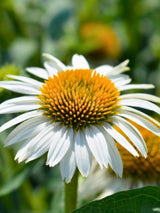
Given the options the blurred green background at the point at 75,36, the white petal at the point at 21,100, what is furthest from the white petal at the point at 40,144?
the blurred green background at the point at 75,36

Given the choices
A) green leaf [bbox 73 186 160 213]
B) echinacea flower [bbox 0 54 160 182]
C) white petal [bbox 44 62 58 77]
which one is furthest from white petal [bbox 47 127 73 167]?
white petal [bbox 44 62 58 77]

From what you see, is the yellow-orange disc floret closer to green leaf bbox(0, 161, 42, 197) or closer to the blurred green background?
green leaf bbox(0, 161, 42, 197)

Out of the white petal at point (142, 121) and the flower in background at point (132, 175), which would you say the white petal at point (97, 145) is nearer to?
the white petal at point (142, 121)

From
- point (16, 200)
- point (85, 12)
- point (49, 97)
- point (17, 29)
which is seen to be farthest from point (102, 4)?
point (49, 97)

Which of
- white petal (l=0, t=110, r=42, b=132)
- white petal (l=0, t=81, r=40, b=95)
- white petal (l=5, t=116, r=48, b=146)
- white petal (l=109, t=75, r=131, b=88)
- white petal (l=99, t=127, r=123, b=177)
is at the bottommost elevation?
white petal (l=99, t=127, r=123, b=177)

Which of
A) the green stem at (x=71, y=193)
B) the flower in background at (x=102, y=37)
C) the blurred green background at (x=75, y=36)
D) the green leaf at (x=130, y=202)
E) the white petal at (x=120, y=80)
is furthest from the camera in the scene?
the flower in background at (x=102, y=37)

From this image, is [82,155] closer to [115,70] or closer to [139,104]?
[139,104]

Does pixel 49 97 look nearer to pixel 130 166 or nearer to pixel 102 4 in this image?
pixel 130 166
